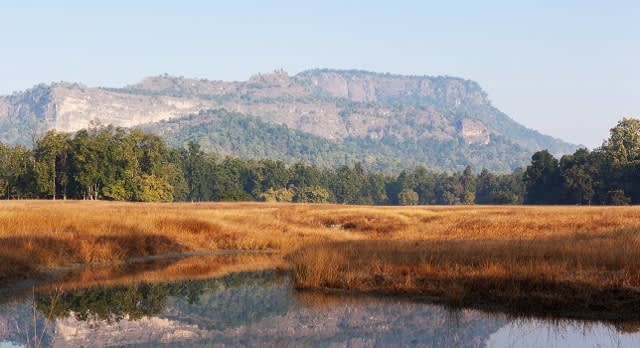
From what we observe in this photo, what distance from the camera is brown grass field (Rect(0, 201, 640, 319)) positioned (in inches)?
843

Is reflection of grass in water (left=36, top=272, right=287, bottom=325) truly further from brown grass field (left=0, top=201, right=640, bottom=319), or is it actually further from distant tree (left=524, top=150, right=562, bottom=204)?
distant tree (left=524, top=150, right=562, bottom=204)

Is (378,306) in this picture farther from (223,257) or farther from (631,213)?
(631,213)

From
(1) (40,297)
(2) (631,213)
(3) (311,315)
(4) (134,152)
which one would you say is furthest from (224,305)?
(4) (134,152)

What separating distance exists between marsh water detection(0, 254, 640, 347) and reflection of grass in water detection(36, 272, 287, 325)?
3cm

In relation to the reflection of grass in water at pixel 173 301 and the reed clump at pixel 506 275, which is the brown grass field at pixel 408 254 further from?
the reflection of grass in water at pixel 173 301

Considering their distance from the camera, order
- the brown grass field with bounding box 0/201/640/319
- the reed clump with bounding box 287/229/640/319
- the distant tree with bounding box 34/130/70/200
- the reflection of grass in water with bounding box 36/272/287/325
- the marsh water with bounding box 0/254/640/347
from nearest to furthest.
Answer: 1. the marsh water with bounding box 0/254/640/347
2. the reflection of grass in water with bounding box 36/272/287/325
3. the reed clump with bounding box 287/229/640/319
4. the brown grass field with bounding box 0/201/640/319
5. the distant tree with bounding box 34/130/70/200

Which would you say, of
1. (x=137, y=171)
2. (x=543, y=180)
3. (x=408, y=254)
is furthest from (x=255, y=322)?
(x=543, y=180)

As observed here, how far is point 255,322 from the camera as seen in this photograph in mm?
19672

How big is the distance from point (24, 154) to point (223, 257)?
342 ft

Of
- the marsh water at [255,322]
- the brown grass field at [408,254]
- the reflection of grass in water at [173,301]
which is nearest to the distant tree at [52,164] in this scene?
the brown grass field at [408,254]

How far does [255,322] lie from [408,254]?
1022 centimetres

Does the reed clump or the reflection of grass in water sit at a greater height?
the reed clump

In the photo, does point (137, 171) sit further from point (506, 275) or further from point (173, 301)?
point (506, 275)

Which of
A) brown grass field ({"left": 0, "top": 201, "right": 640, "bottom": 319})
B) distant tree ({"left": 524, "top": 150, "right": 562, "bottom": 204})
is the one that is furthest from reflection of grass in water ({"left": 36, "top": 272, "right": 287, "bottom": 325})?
distant tree ({"left": 524, "top": 150, "right": 562, "bottom": 204})
